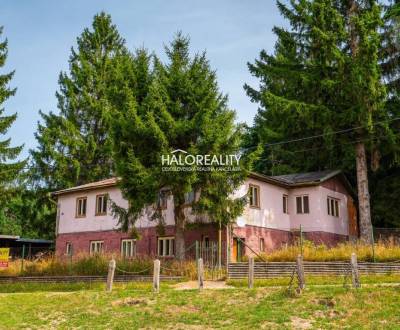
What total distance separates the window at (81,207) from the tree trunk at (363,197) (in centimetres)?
1851

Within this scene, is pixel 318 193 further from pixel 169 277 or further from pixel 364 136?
pixel 169 277

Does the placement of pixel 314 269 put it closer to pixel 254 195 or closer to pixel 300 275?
pixel 300 275

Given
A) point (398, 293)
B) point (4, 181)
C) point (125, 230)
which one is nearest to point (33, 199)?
point (4, 181)

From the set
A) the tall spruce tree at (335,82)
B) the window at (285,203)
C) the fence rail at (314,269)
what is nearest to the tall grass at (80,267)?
the fence rail at (314,269)

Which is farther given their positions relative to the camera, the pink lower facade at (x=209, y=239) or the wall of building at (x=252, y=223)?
the wall of building at (x=252, y=223)

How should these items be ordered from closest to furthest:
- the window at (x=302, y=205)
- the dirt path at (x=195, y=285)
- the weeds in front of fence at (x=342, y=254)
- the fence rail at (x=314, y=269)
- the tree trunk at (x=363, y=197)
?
the dirt path at (x=195, y=285) → the fence rail at (x=314, y=269) → the weeds in front of fence at (x=342, y=254) → the tree trunk at (x=363, y=197) → the window at (x=302, y=205)

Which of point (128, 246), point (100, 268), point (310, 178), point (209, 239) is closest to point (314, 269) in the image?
point (209, 239)

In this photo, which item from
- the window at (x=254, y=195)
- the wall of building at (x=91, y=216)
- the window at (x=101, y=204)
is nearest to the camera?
the window at (x=254, y=195)

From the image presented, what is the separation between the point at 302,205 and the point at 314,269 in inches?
471

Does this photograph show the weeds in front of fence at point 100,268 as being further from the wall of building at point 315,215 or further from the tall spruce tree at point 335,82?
the tall spruce tree at point 335,82

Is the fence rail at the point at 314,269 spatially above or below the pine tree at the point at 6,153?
below

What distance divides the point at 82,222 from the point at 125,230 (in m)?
9.67

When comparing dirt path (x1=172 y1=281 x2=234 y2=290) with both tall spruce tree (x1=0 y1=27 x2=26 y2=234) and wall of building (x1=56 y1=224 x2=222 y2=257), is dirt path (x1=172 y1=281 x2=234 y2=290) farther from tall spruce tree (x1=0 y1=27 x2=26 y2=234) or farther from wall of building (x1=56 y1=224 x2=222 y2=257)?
tall spruce tree (x1=0 y1=27 x2=26 y2=234)

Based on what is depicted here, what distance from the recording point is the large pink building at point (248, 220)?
28766mm
